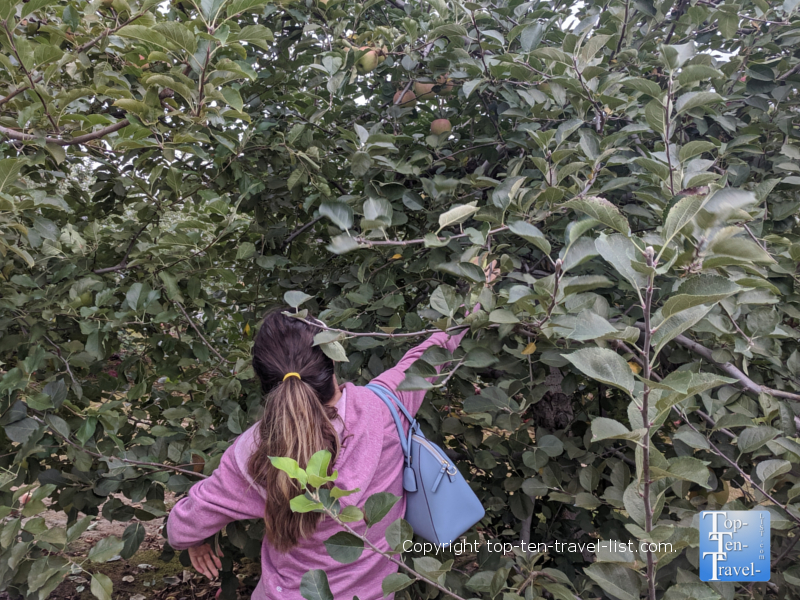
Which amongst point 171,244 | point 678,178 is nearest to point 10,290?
point 171,244

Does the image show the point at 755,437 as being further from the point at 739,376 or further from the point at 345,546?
the point at 345,546

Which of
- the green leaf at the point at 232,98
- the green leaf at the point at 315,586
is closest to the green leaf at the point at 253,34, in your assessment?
the green leaf at the point at 232,98

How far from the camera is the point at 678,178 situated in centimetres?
94

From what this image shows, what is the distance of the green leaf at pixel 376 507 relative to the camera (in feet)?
2.68

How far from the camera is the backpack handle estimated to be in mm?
1230

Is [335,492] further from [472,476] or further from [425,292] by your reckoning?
[425,292]

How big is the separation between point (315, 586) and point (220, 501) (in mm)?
451

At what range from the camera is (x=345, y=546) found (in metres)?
0.80

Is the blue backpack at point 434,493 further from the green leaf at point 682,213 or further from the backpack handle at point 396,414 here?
the green leaf at point 682,213

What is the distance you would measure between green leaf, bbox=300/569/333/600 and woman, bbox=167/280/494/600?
28 centimetres

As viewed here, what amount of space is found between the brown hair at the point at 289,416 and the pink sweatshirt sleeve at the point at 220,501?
0.05m

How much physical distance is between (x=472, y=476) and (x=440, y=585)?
95cm

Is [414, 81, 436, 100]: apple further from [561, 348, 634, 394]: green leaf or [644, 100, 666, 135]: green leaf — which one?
[561, 348, 634, 394]: green leaf

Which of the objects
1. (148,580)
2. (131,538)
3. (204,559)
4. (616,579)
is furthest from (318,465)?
(148,580)
